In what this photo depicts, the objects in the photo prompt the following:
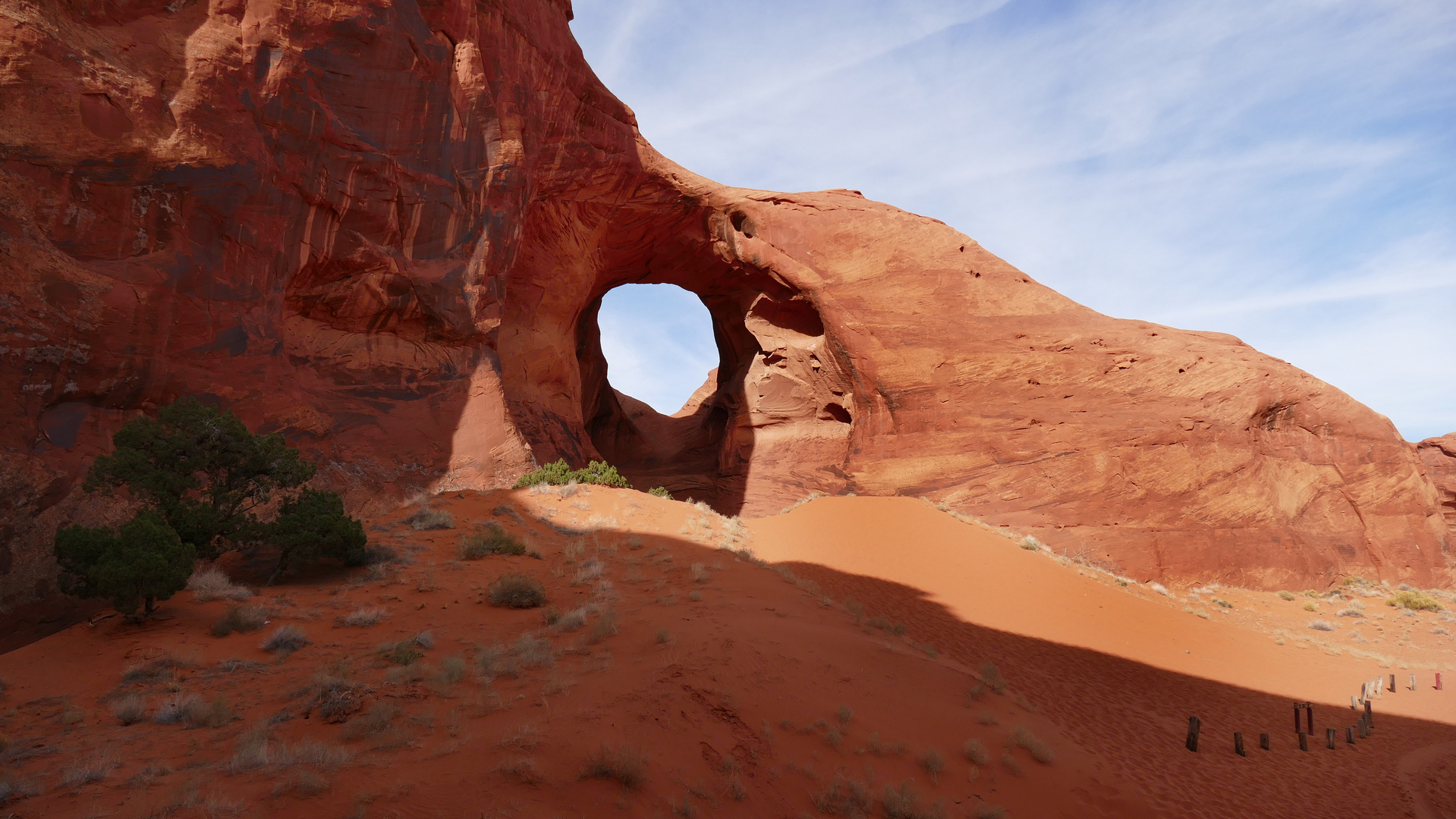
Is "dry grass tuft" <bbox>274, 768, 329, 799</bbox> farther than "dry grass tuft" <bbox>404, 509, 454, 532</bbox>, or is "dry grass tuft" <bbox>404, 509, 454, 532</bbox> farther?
"dry grass tuft" <bbox>404, 509, 454, 532</bbox>

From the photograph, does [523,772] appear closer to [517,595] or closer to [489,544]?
[517,595]

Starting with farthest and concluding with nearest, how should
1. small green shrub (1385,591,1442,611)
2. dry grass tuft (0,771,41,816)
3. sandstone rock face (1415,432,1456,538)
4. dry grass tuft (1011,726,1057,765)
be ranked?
sandstone rock face (1415,432,1456,538) < small green shrub (1385,591,1442,611) < dry grass tuft (1011,726,1057,765) < dry grass tuft (0,771,41,816)

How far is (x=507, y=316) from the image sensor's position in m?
23.6

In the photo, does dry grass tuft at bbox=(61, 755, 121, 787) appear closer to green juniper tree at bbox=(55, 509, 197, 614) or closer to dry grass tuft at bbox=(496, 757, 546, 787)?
dry grass tuft at bbox=(496, 757, 546, 787)

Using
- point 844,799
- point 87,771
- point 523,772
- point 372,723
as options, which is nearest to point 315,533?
point 372,723

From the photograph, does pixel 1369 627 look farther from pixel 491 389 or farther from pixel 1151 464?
pixel 491 389

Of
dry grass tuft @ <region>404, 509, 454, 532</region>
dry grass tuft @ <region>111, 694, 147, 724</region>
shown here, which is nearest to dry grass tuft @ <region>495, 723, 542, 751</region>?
dry grass tuft @ <region>111, 694, 147, 724</region>

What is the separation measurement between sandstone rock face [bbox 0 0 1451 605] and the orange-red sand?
154 inches

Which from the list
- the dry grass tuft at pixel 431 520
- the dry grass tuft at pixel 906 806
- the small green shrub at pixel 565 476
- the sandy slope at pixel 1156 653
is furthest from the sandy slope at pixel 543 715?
the small green shrub at pixel 565 476

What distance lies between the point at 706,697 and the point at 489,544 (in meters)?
6.78

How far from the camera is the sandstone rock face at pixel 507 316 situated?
36.9 ft

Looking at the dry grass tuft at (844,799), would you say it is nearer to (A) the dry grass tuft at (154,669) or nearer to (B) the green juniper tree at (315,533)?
(A) the dry grass tuft at (154,669)

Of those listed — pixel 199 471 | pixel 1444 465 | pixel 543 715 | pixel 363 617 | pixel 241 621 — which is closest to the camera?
pixel 543 715

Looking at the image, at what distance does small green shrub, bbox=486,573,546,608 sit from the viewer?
945 centimetres
